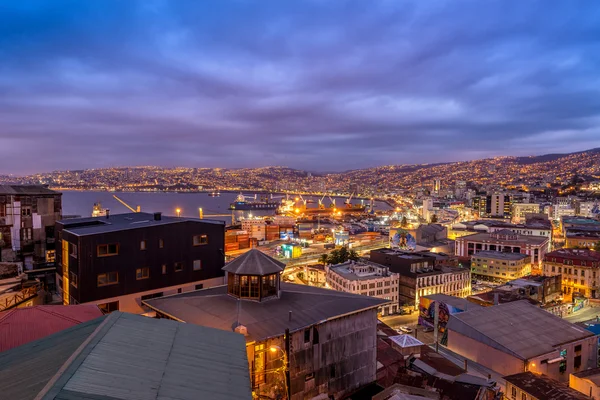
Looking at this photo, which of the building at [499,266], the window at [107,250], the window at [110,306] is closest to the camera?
the window at [107,250]

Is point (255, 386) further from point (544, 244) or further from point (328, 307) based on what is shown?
point (544, 244)

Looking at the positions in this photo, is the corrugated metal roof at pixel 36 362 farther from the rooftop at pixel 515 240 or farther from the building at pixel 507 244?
the rooftop at pixel 515 240

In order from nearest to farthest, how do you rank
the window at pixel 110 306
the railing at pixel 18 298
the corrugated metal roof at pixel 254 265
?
the corrugated metal roof at pixel 254 265 < the railing at pixel 18 298 < the window at pixel 110 306

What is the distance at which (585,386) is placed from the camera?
48.2ft

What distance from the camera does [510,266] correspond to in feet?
130

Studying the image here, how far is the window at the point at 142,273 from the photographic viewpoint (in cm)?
1353

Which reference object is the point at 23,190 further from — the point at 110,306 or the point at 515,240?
the point at 515,240

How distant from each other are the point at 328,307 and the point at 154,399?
7250 mm

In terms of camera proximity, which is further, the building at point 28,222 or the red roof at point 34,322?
the building at point 28,222

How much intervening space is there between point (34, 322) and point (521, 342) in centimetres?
1707

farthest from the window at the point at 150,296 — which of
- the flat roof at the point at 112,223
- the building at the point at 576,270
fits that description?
the building at the point at 576,270

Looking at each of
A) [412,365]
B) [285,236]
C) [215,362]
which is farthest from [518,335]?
[285,236]

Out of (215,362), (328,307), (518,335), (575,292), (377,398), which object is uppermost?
(215,362)

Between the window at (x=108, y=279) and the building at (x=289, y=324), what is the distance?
2918 mm
